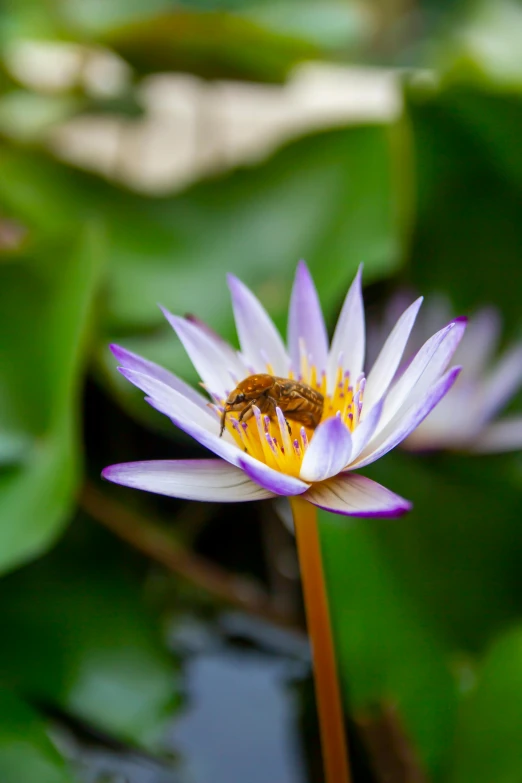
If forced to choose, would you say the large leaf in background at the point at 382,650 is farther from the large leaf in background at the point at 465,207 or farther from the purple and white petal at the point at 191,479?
the large leaf in background at the point at 465,207

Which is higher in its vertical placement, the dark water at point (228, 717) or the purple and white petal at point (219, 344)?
the purple and white petal at point (219, 344)

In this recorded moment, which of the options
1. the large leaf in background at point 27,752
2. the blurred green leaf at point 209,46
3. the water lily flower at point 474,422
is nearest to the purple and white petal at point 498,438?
the water lily flower at point 474,422

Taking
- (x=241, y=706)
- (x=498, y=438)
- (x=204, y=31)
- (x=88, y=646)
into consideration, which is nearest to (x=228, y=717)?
(x=241, y=706)

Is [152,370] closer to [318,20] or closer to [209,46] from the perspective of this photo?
[209,46]

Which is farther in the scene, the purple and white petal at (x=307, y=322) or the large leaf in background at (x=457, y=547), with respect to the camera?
the large leaf in background at (x=457, y=547)

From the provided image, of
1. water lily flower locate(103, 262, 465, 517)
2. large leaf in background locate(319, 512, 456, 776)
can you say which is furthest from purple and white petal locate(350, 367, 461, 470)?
large leaf in background locate(319, 512, 456, 776)

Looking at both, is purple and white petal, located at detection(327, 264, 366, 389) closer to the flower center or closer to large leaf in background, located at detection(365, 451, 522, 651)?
the flower center
